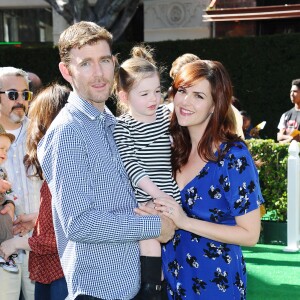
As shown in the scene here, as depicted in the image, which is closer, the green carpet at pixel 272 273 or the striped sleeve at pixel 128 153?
the striped sleeve at pixel 128 153

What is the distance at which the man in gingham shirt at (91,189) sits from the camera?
2.92m

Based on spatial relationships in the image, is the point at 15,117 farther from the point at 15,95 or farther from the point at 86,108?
the point at 86,108

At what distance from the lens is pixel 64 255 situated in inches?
124

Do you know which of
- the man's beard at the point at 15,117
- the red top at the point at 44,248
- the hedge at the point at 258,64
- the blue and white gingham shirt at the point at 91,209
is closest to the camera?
the blue and white gingham shirt at the point at 91,209

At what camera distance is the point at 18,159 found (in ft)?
14.8

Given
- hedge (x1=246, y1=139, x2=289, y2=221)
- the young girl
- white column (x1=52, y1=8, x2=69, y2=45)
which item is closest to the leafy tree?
white column (x1=52, y1=8, x2=69, y2=45)

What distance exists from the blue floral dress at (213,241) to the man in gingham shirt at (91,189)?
290 mm

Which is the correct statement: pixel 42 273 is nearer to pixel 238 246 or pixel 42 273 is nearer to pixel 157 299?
pixel 157 299

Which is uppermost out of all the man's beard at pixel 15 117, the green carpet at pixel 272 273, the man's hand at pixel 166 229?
the man's beard at pixel 15 117

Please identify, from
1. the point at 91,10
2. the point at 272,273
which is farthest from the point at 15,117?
the point at 91,10

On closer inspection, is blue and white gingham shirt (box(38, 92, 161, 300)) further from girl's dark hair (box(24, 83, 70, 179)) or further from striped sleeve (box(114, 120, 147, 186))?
girl's dark hair (box(24, 83, 70, 179))

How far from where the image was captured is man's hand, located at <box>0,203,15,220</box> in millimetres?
4136

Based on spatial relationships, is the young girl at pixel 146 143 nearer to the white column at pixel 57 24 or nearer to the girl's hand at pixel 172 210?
the girl's hand at pixel 172 210

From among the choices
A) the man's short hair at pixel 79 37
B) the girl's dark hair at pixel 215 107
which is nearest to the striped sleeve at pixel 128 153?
the girl's dark hair at pixel 215 107
